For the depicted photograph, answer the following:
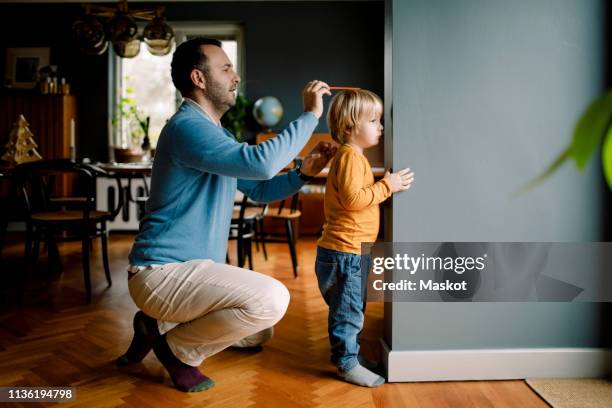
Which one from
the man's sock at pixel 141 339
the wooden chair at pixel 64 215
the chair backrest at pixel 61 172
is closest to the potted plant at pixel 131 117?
the wooden chair at pixel 64 215

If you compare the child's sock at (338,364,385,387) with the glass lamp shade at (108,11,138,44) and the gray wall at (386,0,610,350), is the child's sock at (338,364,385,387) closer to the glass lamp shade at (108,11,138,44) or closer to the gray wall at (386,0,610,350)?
the gray wall at (386,0,610,350)

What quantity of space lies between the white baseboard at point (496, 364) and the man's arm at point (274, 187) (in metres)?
0.66

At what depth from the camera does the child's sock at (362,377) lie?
6.34 feet

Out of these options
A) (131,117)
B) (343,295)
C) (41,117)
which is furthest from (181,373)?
(131,117)

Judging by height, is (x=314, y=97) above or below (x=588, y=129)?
above

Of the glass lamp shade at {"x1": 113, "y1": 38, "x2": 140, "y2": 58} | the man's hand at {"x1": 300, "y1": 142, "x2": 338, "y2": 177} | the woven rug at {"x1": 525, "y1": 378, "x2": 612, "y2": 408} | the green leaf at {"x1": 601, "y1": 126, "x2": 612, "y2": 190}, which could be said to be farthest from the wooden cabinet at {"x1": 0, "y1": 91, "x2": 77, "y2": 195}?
the green leaf at {"x1": 601, "y1": 126, "x2": 612, "y2": 190}

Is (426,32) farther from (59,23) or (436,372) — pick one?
(59,23)

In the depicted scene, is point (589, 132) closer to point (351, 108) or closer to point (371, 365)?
point (351, 108)

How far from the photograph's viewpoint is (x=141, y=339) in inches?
82.8

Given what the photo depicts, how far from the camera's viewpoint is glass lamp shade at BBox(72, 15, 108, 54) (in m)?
4.22

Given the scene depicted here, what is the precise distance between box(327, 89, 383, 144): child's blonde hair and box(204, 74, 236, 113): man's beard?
0.36 metres

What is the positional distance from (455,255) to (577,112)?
628 millimetres

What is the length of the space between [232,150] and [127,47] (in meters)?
3.10

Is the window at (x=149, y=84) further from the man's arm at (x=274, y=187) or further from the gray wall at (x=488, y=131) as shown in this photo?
the gray wall at (x=488, y=131)
